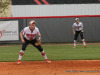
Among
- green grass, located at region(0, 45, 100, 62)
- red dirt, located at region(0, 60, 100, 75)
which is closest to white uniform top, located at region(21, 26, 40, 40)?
red dirt, located at region(0, 60, 100, 75)

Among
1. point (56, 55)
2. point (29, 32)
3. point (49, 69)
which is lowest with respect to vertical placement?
point (56, 55)

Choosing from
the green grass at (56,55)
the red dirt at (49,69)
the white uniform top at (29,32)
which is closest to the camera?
the red dirt at (49,69)

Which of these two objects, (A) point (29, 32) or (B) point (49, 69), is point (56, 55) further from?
(B) point (49, 69)

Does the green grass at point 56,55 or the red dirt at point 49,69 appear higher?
the red dirt at point 49,69

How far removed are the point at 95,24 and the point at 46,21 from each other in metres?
4.69

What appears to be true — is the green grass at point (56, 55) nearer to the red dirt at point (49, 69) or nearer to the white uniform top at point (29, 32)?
the white uniform top at point (29, 32)

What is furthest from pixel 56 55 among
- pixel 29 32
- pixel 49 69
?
pixel 49 69

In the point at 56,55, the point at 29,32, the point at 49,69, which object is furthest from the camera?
the point at 56,55

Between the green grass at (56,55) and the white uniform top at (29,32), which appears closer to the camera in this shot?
the white uniform top at (29,32)

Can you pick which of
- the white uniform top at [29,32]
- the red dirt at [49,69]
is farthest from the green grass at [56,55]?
the red dirt at [49,69]

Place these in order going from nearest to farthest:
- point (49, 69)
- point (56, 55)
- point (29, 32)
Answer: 1. point (49, 69)
2. point (29, 32)
3. point (56, 55)

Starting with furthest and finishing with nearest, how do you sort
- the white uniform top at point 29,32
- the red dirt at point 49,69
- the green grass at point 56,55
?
1. the green grass at point 56,55
2. the white uniform top at point 29,32
3. the red dirt at point 49,69

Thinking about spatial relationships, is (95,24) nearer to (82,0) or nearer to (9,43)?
(82,0)

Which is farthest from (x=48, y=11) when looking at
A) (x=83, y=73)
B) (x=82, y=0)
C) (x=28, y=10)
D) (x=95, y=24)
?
(x=83, y=73)
